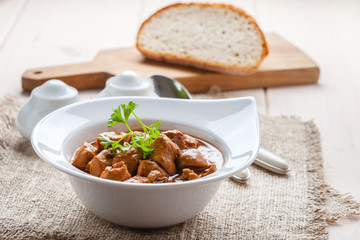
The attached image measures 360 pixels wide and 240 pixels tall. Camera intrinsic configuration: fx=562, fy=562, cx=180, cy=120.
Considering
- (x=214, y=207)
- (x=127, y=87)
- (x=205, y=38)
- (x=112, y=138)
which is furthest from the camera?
(x=205, y=38)

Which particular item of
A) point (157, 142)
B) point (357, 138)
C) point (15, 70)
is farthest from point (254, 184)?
point (15, 70)

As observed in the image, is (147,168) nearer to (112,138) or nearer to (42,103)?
(112,138)

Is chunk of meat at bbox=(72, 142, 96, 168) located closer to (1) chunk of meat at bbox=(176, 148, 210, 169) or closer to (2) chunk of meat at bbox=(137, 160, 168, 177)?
(2) chunk of meat at bbox=(137, 160, 168, 177)

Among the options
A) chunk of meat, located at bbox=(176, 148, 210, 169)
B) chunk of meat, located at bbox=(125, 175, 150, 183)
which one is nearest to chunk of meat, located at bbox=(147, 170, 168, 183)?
chunk of meat, located at bbox=(125, 175, 150, 183)

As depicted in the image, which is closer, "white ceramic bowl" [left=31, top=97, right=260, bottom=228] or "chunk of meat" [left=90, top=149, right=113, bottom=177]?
"white ceramic bowl" [left=31, top=97, right=260, bottom=228]

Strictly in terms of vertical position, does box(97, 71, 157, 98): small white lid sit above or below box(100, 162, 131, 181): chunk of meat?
below

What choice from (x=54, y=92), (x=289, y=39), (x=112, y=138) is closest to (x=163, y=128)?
(x=112, y=138)

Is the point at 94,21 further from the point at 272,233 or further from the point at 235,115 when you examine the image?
the point at 272,233
